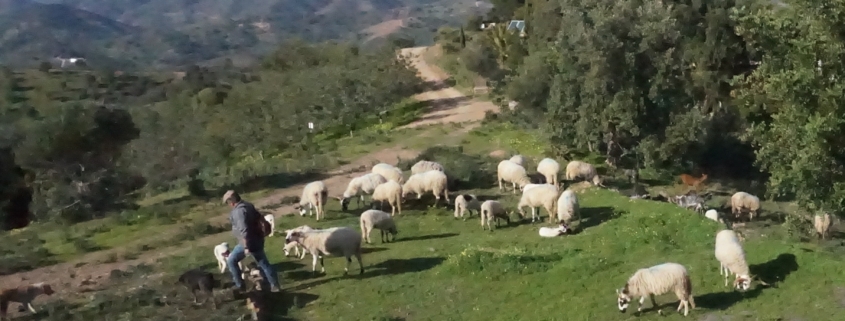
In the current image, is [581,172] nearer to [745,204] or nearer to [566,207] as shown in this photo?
[745,204]

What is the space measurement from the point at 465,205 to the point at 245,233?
7.74 m

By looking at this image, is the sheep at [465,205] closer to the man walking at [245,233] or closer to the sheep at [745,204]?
the man walking at [245,233]

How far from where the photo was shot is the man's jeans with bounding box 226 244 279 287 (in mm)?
12852

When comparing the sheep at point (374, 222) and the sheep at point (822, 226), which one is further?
the sheep at point (822, 226)

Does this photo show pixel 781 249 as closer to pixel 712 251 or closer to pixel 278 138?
pixel 712 251

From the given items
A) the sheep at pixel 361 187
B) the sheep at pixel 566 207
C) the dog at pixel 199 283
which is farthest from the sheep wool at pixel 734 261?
the sheep at pixel 361 187

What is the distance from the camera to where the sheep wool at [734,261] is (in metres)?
12.4

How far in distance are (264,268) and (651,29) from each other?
14.2 m

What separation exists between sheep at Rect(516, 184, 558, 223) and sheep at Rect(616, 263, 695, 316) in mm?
6341

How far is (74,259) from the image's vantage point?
1772cm

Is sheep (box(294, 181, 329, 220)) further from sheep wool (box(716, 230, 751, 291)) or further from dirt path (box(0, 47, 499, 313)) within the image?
sheep wool (box(716, 230, 751, 291))

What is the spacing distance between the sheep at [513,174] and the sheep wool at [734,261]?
9137 millimetres

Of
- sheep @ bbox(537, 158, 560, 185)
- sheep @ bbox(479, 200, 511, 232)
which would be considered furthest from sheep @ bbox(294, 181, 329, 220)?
sheep @ bbox(537, 158, 560, 185)

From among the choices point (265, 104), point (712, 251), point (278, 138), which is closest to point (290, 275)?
Result: point (712, 251)
